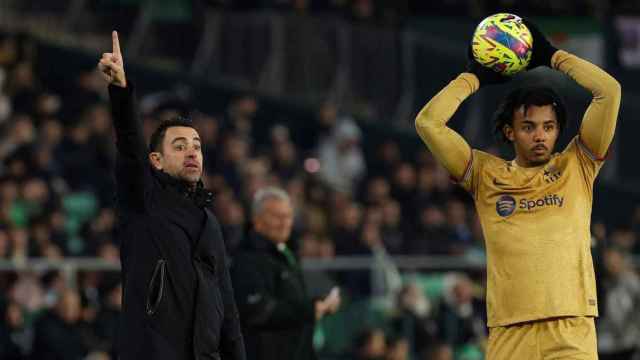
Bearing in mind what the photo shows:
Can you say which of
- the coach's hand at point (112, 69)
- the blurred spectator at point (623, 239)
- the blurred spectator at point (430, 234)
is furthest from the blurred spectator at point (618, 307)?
the coach's hand at point (112, 69)

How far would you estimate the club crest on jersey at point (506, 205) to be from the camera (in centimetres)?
824

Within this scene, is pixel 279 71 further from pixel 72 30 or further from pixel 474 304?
pixel 474 304

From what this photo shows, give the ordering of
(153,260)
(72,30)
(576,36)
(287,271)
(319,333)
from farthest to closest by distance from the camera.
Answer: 1. (576,36)
2. (72,30)
3. (319,333)
4. (287,271)
5. (153,260)

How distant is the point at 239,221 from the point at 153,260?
8.59 metres

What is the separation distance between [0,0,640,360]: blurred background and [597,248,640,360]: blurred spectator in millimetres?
21

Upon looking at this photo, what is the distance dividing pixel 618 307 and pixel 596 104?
31.9 ft

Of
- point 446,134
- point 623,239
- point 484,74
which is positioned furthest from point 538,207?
point 623,239

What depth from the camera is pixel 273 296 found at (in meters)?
10.6

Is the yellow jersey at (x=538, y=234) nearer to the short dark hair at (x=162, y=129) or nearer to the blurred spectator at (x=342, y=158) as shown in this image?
the short dark hair at (x=162, y=129)

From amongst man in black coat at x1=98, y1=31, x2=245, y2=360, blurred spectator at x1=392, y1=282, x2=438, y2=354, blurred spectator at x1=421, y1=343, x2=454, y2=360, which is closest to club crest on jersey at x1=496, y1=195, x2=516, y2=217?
man in black coat at x1=98, y1=31, x2=245, y2=360

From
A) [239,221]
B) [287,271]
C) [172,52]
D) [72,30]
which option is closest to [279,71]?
[172,52]

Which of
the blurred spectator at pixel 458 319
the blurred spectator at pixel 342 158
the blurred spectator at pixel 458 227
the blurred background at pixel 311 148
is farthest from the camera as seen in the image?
the blurred spectator at pixel 342 158

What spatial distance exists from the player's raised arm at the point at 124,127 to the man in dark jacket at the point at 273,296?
9.04 ft

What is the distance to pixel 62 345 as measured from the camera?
14.2 meters
